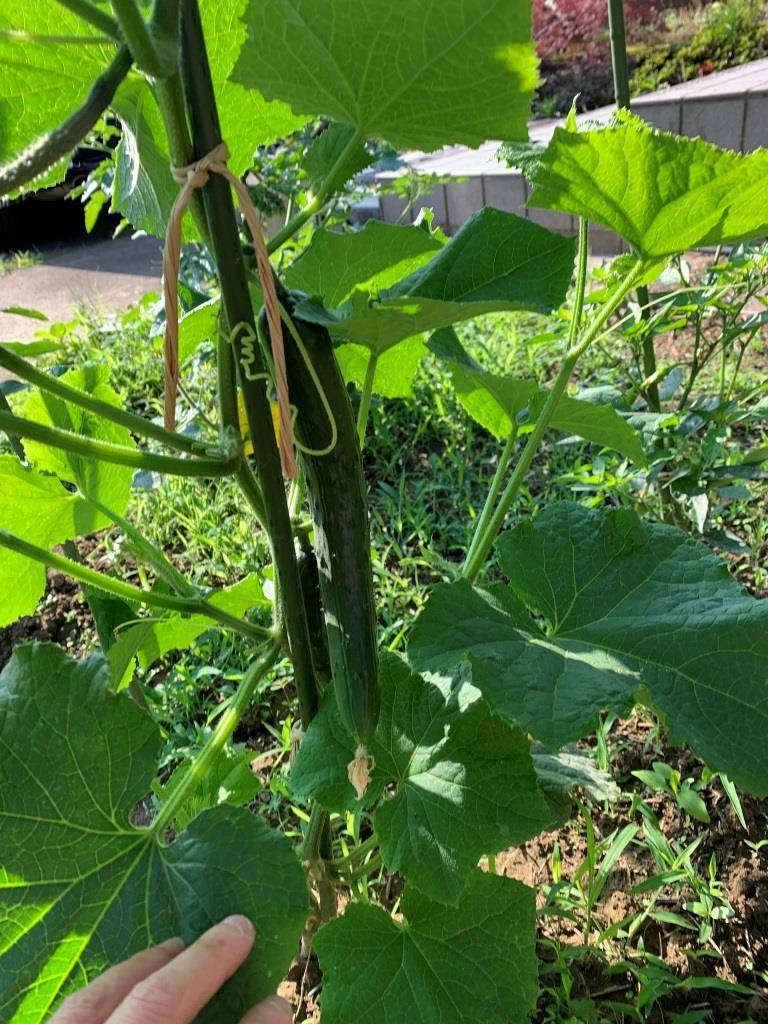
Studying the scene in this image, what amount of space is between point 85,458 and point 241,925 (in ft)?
2.25

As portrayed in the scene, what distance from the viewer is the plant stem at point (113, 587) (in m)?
0.89

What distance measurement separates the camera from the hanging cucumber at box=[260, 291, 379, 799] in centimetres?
83

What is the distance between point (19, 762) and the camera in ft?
2.77

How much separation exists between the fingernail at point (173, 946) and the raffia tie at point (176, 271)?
47 centimetres

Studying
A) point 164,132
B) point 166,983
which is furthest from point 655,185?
point 166,983

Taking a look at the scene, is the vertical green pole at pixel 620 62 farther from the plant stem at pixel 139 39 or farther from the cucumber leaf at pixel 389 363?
the plant stem at pixel 139 39

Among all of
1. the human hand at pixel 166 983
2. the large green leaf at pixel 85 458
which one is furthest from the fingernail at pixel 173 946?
the large green leaf at pixel 85 458

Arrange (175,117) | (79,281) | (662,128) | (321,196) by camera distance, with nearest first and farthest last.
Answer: (175,117), (321,196), (662,128), (79,281)

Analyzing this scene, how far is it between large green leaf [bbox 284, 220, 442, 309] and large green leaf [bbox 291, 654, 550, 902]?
0.47 m

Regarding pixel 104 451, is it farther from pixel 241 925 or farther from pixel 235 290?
pixel 241 925

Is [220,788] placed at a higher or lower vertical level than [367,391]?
lower

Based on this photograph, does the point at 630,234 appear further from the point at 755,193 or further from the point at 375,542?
the point at 375,542

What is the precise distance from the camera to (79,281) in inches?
252

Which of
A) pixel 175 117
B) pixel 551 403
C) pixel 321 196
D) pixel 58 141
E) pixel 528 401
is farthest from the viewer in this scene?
pixel 528 401
